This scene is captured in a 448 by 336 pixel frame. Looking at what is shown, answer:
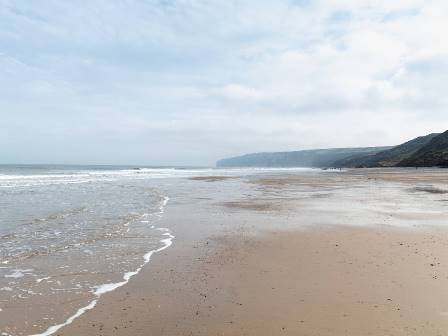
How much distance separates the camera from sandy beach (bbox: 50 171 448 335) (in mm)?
4844

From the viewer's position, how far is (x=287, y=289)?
6199 mm

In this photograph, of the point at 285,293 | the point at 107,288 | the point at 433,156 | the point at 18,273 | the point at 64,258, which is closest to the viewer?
the point at 285,293

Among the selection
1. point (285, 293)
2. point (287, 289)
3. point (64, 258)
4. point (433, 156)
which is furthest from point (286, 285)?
point (433, 156)

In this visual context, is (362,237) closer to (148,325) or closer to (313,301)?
(313,301)

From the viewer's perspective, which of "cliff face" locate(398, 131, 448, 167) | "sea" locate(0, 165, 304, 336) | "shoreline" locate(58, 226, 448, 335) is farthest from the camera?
"cliff face" locate(398, 131, 448, 167)

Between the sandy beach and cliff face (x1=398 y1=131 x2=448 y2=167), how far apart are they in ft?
268

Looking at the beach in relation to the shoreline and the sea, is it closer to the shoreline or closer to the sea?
the shoreline

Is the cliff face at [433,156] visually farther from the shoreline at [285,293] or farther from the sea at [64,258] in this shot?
the shoreline at [285,293]

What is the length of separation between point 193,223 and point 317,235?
433cm

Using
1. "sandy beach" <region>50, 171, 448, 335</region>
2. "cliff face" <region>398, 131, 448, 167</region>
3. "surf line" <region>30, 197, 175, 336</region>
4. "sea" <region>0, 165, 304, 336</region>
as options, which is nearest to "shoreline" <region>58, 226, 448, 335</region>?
"sandy beach" <region>50, 171, 448, 335</region>

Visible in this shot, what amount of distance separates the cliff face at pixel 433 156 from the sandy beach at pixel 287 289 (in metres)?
81.6

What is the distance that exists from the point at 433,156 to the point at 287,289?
9499 cm

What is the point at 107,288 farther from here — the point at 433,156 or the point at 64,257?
the point at 433,156

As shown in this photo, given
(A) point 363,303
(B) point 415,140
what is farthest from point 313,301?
(B) point 415,140
